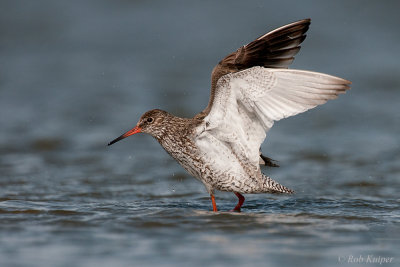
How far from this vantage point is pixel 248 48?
6852 mm

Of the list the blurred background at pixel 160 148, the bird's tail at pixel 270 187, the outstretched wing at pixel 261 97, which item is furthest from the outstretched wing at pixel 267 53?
the blurred background at pixel 160 148

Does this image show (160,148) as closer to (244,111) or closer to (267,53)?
(244,111)

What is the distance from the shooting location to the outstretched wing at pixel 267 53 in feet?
21.7

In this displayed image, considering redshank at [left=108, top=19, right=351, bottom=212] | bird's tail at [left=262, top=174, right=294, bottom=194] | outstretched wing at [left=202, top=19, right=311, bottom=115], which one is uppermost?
outstretched wing at [left=202, top=19, right=311, bottom=115]

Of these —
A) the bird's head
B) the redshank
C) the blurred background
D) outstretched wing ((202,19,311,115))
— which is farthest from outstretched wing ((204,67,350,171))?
the blurred background

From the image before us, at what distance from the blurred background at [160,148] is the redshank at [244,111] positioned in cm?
49

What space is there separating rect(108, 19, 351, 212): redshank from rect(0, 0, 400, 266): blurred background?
486mm

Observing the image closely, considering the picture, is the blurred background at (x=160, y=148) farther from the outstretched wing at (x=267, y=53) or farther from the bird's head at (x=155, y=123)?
the outstretched wing at (x=267, y=53)

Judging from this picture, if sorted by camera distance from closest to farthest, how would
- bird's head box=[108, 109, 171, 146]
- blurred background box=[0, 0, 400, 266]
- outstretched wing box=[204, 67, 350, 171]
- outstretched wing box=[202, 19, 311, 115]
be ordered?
blurred background box=[0, 0, 400, 266] < outstretched wing box=[204, 67, 350, 171] < outstretched wing box=[202, 19, 311, 115] < bird's head box=[108, 109, 171, 146]

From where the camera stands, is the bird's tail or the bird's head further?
the bird's head

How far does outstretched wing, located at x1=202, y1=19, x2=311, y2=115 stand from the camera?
260 inches

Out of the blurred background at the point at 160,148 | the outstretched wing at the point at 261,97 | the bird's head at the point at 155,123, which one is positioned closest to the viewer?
the blurred background at the point at 160,148

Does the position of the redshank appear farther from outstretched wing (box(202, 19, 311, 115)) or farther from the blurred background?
the blurred background

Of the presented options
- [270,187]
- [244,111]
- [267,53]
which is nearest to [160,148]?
[270,187]
